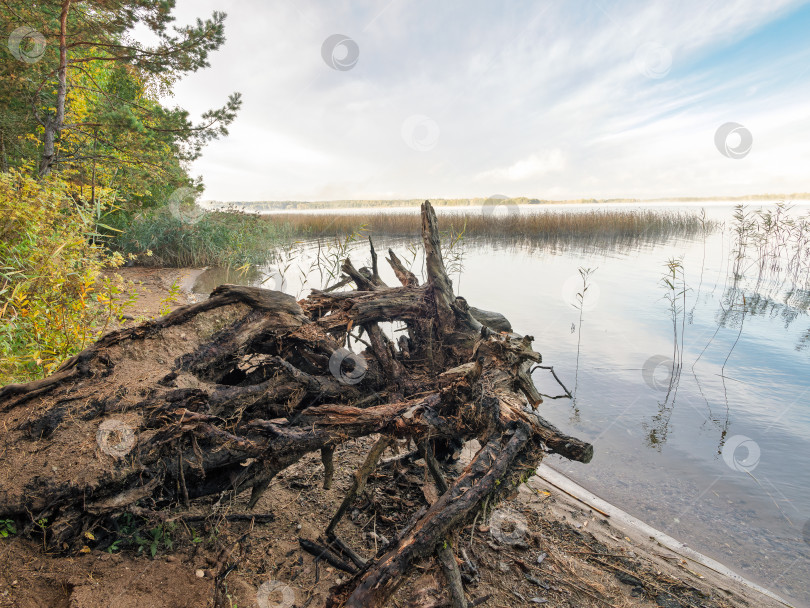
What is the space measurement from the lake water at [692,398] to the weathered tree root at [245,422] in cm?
233

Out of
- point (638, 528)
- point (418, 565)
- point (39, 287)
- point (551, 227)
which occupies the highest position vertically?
point (39, 287)

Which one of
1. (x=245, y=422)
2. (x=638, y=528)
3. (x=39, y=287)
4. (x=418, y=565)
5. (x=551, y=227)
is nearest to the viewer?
(x=418, y=565)

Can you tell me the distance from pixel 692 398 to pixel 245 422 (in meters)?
6.36

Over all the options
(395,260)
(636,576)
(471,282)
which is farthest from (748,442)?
(471,282)

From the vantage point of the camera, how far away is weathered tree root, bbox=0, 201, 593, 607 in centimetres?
175

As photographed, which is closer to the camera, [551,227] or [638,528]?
[638,528]

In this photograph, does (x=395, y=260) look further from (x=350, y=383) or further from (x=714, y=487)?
(x=714, y=487)

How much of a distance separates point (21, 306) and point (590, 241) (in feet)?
73.2

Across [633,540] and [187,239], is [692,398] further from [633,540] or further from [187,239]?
[187,239]

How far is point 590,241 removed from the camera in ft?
69.6

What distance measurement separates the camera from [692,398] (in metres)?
6.00

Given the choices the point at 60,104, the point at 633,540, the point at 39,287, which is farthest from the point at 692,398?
the point at 60,104

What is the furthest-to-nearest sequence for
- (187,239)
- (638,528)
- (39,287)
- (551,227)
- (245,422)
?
(551,227) → (187,239) → (638,528) → (39,287) → (245,422)

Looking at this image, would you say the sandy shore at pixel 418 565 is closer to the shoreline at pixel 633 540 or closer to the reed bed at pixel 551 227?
the shoreline at pixel 633 540
